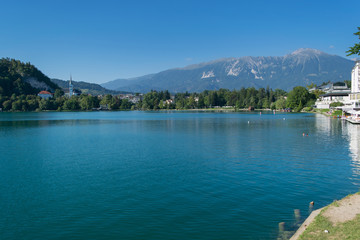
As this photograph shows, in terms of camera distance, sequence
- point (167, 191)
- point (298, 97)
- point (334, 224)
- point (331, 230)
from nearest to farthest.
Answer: point (331, 230) < point (334, 224) < point (167, 191) < point (298, 97)

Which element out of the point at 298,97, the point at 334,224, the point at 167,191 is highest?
the point at 298,97

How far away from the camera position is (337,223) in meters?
11.6

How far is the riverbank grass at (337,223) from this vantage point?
1052 cm

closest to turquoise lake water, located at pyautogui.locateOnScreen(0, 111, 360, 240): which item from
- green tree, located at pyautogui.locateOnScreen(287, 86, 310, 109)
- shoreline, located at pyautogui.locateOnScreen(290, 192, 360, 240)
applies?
shoreline, located at pyautogui.locateOnScreen(290, 192, 360, 240)

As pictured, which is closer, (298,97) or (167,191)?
(167,191)

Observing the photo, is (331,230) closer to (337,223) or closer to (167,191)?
(337,223)

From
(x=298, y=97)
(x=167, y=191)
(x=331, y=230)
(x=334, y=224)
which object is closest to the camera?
(x=331, y=230)

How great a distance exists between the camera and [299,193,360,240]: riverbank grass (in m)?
10.5

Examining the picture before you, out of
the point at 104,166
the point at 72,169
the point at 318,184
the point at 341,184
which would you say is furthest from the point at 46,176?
the point at 341,184

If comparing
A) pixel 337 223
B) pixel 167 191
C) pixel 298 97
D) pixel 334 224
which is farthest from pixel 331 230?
pixel 298 97

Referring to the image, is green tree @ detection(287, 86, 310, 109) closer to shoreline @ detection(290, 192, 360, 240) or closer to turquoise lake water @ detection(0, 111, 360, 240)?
turquoise lake water @ detection(0, 111, 360, 240)

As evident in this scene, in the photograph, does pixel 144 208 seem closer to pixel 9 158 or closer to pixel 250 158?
pixel 250 158

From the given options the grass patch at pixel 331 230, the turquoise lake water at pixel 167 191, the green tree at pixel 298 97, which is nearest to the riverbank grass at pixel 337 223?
the grass patch at pixel 331 230

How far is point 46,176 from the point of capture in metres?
23.4
